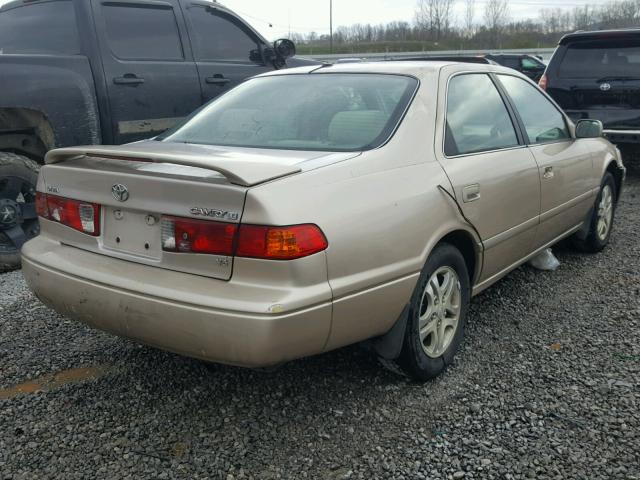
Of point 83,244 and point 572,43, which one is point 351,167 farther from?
point 572,43

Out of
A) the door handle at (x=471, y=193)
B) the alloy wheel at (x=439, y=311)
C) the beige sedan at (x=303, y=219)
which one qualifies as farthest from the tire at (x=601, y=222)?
the alloy wheel at (x=439, y=311)

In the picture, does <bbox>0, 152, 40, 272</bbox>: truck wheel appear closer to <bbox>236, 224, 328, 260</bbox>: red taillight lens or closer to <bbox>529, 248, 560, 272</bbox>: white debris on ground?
<bbox>236, 224, 328, 260</bbox>: red taillight lens

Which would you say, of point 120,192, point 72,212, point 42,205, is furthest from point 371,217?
point 42,205

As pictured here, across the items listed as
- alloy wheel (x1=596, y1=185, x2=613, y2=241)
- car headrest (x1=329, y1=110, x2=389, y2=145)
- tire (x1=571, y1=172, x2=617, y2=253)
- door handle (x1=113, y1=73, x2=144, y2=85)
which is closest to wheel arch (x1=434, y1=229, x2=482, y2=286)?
car headrest (x1=329, y1=110, x2=389, y2=145)

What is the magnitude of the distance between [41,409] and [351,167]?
172 cm

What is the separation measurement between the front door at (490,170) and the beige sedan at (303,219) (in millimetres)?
12

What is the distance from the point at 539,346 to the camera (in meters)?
3.44

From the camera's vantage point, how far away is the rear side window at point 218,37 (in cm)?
602

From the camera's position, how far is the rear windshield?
7.43 metres

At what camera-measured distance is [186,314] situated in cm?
234

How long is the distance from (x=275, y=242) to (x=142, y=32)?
3990 millimetres

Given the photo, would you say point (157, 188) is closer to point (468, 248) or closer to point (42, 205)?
point (42, 205)

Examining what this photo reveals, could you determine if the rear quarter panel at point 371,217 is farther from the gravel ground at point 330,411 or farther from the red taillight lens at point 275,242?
the gravel ground at point 330,411

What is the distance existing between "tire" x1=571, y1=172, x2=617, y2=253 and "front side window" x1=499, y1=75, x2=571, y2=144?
28.3 inches
